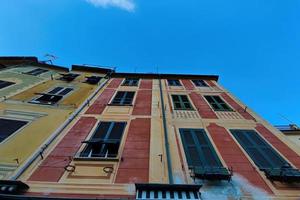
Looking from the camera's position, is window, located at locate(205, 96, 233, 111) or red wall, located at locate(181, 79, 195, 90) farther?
red wall, located at locate(181, 79, 195, 90)

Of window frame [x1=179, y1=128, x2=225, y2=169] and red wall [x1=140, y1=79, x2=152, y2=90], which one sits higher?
red wall [x1=140, y1=79, x2=152, y2=90]

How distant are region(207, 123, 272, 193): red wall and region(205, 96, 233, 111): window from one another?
6.64 feet

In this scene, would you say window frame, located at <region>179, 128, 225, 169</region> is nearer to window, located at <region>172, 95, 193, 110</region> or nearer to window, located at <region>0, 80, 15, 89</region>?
window, located at <region>172, 95, 193, 110</region>

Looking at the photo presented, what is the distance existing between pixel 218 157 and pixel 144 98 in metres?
5.74

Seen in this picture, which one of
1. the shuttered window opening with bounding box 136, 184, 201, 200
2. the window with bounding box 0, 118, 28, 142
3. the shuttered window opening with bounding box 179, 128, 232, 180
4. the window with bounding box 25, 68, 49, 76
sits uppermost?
Result: the window with bounding box 25, 68, 49, 76

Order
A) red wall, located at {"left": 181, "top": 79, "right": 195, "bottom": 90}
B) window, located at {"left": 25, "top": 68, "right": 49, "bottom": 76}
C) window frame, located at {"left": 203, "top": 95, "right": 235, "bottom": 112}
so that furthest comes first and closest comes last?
window, located at {"left": 25, "top": 68, "right": 49, "bottom": 76} < red wall, located at {"left": 181, "top": 79, "right": 195, "bottom": 90} < window frame, located at {"left": 203, "top": 95, "right": 235, "bottom": 112}

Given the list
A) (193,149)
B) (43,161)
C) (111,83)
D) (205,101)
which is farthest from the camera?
(111,83)

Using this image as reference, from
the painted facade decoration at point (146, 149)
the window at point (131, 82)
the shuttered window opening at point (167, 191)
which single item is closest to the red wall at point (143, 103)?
the painted facade decoration at point (146, 149)

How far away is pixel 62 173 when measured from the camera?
6.35 meters

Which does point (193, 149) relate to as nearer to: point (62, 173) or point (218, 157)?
point (218, 157)

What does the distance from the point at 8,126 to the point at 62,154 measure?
2777 mm

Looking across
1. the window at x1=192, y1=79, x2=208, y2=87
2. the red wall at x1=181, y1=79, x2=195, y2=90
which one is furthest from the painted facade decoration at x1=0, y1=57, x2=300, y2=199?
the window at x1=192, y1=79, x2=208, y2=87

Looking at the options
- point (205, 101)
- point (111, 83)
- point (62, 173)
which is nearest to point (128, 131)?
point (62, 173)

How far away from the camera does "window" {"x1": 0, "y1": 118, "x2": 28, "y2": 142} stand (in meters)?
8.05
